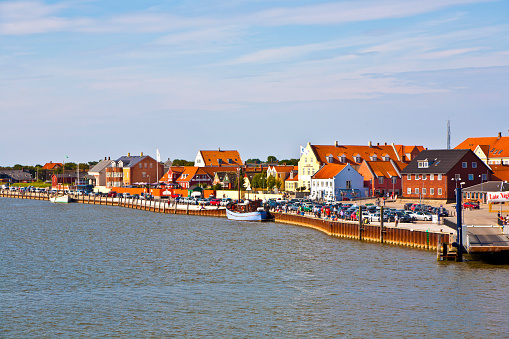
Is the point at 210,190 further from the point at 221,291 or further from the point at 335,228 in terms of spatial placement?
the point at 221,291

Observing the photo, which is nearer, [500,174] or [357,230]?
[357,230]

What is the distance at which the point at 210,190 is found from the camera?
132000mm

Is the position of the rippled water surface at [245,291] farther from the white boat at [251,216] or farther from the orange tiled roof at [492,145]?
the orange tiled roof at [492,145]

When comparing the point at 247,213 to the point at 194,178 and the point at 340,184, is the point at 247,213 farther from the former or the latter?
the point at 194,178

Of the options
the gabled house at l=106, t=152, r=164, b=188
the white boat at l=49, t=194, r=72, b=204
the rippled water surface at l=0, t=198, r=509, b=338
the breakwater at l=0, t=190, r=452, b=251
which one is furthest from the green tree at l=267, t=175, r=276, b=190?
the rippled water surface at l=0, t=198, r=509, b=338

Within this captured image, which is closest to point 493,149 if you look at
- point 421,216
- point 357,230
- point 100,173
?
point 421,216

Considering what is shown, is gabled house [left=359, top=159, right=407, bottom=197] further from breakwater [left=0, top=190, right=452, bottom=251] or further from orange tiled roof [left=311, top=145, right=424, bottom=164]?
breakwater [left=0, top=190, right=452, bottom=251]

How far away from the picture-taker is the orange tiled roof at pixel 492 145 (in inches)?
5059

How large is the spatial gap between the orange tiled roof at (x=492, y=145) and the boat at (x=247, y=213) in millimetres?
58373

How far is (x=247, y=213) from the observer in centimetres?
8994

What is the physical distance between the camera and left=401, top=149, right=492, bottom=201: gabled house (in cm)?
9812

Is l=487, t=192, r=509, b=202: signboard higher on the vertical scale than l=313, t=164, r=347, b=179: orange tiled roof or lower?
lower

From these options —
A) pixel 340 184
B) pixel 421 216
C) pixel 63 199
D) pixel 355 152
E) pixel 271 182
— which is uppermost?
pixel 355 152

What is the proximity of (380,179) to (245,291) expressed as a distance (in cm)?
7571
